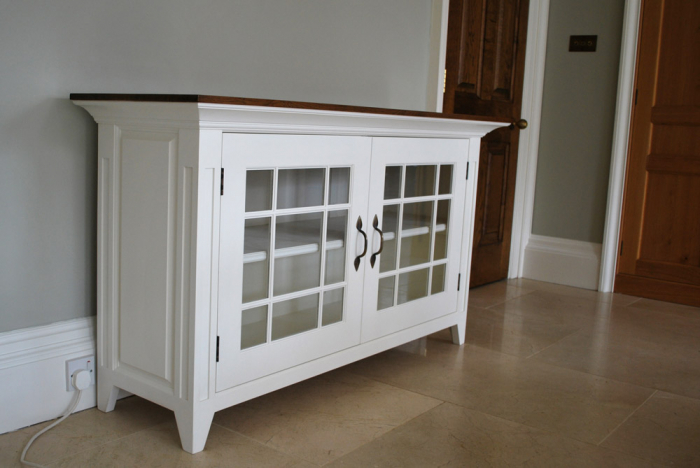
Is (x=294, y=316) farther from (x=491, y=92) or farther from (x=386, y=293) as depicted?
(x=491, y=92)

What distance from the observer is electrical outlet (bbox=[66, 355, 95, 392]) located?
1818 mm

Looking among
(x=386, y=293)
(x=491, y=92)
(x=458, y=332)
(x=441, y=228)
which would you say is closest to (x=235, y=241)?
(x=386, y=293)

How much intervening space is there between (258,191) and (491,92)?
2.12 metres

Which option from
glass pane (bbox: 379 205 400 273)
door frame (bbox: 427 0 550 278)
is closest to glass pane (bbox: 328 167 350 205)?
glass pane (bbox: 379 205 400 273)

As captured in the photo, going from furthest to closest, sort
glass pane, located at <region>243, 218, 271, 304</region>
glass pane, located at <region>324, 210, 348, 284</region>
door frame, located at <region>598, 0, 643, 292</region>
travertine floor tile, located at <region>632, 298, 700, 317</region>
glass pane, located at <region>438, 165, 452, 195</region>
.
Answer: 1. door frame, located at <region>598, 0, 643, 292</region>
2. travertine floor tile, located at <region>632, 298, 700, 317</region>
3. glass pane, located at <region>438, 165, 452, 195</region>
4. glass pane, located at <region>324, 210, 348, 284</region>
5. glass pane, located at <region>243, 218, 271, 304</region>

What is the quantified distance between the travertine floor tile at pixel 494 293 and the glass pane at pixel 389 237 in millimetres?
1179

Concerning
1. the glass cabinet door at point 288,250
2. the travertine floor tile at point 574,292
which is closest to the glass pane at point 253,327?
the glass cabinet door at point 288,250

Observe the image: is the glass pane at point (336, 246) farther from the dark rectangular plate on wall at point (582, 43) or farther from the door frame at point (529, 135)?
the dark rectangular plate on wall at point (582, 43)

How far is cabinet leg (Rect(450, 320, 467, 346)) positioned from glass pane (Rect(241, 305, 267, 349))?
3.37 ft

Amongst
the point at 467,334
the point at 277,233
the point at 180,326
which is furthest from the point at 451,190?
the point at 180,326

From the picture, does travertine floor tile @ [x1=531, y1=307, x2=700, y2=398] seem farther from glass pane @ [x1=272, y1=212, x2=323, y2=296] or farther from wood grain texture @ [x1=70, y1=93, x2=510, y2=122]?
wood grain texture @ [x1=70, y1=93, x2=510, y2=122]

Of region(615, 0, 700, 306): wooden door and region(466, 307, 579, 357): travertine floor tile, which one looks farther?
region(615, 0, 700, 306): wooden door

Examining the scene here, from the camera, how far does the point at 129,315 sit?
1755 mm

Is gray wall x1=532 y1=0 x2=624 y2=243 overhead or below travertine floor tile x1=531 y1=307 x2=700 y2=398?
overhead
